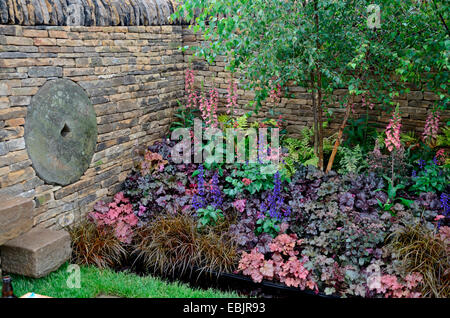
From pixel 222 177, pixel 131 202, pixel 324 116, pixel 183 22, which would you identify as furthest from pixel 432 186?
pixel 183 22

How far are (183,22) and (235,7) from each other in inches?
88.0

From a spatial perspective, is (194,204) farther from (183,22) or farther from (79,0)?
(183,22)

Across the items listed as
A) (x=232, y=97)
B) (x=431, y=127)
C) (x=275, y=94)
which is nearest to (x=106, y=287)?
(x=232, y=97)

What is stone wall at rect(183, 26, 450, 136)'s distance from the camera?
5527mm

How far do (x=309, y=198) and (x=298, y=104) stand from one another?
6.45ft

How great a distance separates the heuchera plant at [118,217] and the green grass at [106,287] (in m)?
0.72

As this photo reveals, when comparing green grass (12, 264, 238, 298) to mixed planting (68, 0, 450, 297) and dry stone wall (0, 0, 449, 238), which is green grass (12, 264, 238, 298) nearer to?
mixed planting (68, 0, 450, 297)

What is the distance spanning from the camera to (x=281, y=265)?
4.13 m

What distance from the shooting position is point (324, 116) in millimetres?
6152

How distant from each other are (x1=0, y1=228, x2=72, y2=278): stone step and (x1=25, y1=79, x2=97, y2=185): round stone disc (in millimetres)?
714

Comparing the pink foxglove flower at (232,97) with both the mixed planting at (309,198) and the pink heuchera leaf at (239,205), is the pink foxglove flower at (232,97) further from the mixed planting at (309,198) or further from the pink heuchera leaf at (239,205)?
the pink heuchera leaf at (239,205)

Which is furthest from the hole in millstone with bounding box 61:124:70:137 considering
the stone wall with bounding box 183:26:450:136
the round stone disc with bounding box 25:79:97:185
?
the stone wall with bounding box 183:26:450:136

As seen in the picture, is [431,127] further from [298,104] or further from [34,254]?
[34,254]

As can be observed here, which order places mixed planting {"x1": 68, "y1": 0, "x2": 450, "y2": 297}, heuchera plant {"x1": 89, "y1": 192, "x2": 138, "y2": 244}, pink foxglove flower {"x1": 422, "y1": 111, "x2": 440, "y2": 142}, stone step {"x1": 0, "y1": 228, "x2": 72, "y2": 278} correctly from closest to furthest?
1. stone step {"x1": 0, "y1": 228, "x2": 72, "y2": 278}
2. mixed planting {"x1": 68, "y1": 0, "x2": 450, "y2": 297}
3. heuchera plant {"x1": 89, "y1": 192, "x2": 138, "y2": 244}
4. pink foxglove flower {"x1": 422, "y1": 111, "x2": 440, "y2": 142}
